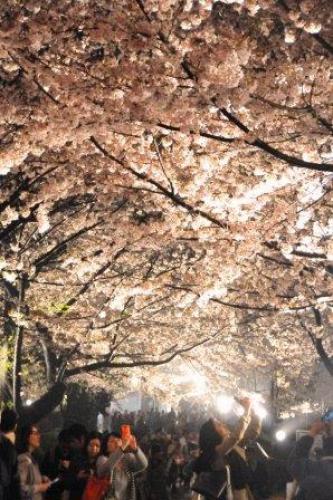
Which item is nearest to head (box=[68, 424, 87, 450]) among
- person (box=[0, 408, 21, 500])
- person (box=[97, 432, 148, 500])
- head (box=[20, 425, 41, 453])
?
person (box=[97, 432, 148, 500])

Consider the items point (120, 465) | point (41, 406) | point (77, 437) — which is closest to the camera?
point (120, 465)

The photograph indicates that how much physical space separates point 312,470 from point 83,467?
3041 mm

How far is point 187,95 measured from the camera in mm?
7535

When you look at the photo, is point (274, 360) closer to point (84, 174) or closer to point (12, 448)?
point (84, 174)

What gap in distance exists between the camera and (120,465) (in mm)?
6645

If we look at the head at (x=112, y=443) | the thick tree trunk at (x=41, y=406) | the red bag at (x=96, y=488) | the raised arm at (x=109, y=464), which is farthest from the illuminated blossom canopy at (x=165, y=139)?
the red bag at (x=96, y=488)

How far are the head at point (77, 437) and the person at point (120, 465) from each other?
887 millimetres

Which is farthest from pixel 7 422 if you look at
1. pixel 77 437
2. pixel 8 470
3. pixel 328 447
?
pixel 328 447

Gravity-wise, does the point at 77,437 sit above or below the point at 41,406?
below

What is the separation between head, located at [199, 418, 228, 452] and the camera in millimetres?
7145

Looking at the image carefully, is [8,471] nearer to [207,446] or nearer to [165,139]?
[207,446]

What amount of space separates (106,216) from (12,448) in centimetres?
769

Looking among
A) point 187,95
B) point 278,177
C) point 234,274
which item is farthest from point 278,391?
point 187,95

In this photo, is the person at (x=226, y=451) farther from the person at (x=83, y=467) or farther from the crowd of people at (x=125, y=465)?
the person at (x=83, y=467)
